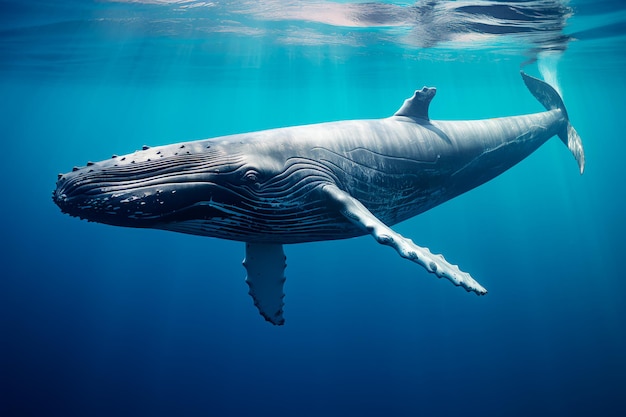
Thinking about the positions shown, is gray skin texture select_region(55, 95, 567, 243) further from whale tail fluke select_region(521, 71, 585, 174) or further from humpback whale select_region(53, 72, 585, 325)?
whale tail fluke select_region(521, 71, 585, 174)

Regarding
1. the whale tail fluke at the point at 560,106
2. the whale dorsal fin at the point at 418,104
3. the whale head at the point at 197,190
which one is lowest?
the whale head at the point at 197,190

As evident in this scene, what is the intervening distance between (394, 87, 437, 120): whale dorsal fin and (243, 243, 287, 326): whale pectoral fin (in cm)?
321

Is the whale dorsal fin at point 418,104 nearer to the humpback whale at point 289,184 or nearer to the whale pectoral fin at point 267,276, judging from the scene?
the humpback whale at point 289,184

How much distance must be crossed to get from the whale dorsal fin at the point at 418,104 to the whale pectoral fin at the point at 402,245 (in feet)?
9.59

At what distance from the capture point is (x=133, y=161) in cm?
408

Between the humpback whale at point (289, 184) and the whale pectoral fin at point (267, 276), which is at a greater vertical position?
the humpback whale at point (289, 184)

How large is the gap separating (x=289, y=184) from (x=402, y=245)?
155 cm

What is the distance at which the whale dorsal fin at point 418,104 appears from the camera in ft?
22.9

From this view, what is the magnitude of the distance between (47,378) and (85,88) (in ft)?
108

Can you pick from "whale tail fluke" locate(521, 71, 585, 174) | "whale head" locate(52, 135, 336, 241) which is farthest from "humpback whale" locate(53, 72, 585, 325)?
"whale tail fluke" locate(521, 71, 585, 174)

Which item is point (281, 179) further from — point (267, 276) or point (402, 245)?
point (267, 276)

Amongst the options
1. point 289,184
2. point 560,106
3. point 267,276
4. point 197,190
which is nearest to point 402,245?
point 289,184

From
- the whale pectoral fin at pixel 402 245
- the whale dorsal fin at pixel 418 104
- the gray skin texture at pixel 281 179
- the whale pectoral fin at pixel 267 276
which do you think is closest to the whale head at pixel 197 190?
the gray skin texture at pixel 281 179

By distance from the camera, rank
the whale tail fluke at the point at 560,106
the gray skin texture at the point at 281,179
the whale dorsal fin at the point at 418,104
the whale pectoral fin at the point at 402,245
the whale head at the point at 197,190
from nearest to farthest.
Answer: the whale head at the point at 197,190 < the gray skin texture at the point at 281,179 < the whale pectoral fin at the point at 402,245 < the whale dorsal fin at the point at 418,104 < the whale tail fluke at the point at 560,106
